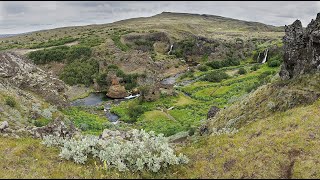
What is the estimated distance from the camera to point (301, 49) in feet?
82.8

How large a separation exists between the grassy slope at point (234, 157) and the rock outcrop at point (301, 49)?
20.5 ft

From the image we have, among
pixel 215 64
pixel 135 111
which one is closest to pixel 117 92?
pixel 135 111

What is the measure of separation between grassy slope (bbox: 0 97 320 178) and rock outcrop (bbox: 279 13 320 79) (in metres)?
6.23

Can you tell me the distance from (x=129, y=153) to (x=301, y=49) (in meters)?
17.3

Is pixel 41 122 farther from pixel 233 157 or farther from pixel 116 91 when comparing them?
pixel 116 91

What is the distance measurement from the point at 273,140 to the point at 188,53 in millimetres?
128746

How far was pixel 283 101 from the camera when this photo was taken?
2073cm

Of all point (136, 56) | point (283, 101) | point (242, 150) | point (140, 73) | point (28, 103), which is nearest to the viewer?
point (242, 150)

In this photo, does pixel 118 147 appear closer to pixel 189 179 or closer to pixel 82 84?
pixel 189 179

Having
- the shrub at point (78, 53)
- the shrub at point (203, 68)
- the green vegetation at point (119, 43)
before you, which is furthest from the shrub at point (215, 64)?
the shrub at point (78, 53)

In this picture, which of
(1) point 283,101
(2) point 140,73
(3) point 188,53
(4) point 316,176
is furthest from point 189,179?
(3) point 188,53

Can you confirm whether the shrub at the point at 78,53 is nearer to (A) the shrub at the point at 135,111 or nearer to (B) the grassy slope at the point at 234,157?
(A) the shrub at the point at 135,111

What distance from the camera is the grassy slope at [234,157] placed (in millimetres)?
13102

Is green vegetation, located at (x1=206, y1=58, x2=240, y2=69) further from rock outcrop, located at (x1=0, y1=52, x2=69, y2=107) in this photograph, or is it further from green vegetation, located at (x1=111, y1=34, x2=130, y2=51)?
rock outcrop, located at (x1=0, y1=52, x2=69, y2=107)
